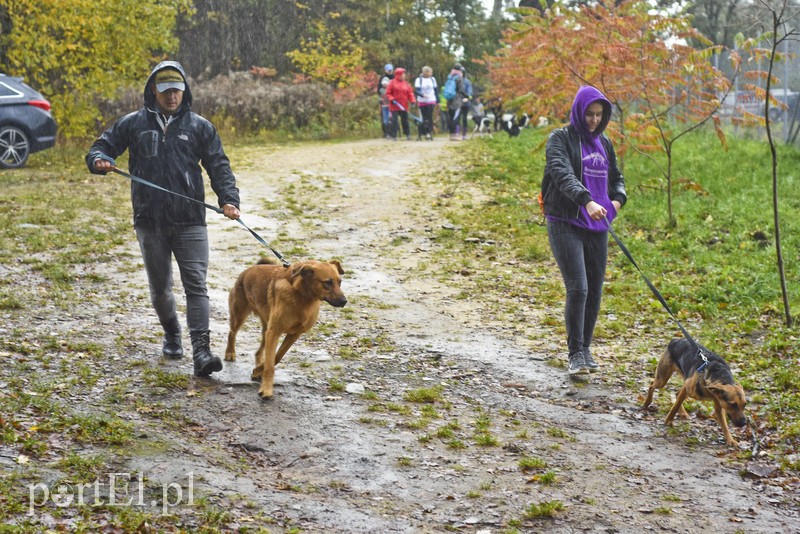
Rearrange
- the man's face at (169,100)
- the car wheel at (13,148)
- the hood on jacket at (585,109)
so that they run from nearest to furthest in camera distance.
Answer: the man's face at (169,100)
the hood on jacket at (585,109)
the car wheel at (13,148)

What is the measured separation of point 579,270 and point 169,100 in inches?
130

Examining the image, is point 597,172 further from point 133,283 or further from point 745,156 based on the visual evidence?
point 745,156

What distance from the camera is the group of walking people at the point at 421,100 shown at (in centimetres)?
2339

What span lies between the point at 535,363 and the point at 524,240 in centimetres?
493

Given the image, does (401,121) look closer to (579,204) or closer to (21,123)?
(21,123)

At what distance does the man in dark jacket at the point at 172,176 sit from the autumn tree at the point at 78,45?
11.8 metres

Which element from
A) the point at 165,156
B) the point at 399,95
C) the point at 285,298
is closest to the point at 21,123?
the point at 399,95

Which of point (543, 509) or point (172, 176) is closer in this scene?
point (543, 509)

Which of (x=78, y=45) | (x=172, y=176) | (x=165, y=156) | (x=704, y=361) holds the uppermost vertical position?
(x=78, y=45)

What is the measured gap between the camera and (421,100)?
24047 mm

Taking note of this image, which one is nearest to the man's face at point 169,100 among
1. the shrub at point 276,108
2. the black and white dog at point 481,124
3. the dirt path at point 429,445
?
the dirt path at point 429,445

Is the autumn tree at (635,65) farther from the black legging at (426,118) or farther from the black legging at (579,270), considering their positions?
the black legging at (426,118)

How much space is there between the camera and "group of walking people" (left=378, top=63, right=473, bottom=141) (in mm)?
23391

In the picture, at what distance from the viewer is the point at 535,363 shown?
8.03m
